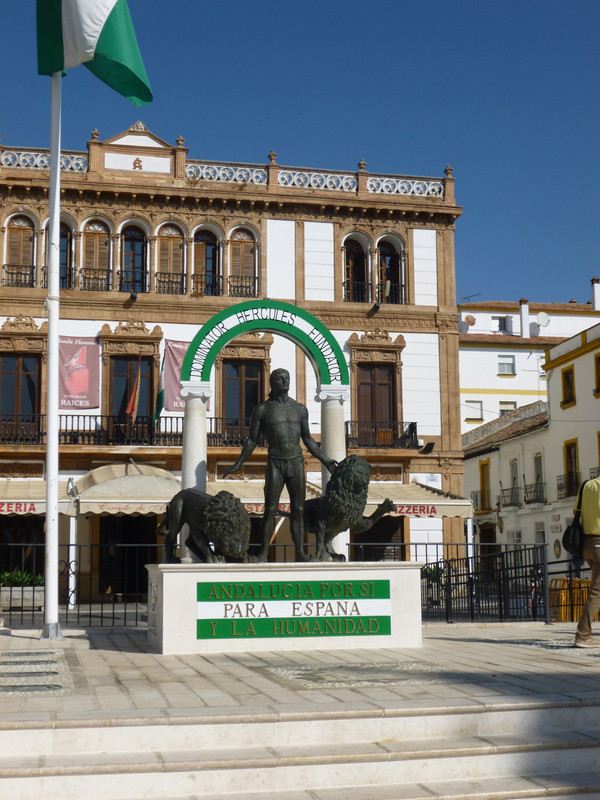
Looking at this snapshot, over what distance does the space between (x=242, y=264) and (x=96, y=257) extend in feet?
13.5

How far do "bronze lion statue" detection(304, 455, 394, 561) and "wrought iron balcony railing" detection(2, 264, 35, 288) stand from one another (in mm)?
17897

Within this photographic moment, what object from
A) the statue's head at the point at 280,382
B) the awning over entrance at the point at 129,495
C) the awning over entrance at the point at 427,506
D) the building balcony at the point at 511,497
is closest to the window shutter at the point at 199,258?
the awning over entrance at the point at 129,495

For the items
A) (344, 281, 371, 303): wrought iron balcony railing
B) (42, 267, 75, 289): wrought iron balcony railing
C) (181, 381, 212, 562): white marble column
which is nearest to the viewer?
(181, 381, 212, 562): white marble column

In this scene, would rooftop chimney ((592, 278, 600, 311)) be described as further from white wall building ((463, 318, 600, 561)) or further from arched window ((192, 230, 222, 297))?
arched window ((192, 230, 222, 297))

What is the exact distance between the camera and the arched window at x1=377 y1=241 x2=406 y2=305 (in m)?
29.0

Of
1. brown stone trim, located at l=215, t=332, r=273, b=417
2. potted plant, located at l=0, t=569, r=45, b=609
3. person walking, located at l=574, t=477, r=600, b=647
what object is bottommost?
potted plant, located at l=0, t=569, r=45, b=609

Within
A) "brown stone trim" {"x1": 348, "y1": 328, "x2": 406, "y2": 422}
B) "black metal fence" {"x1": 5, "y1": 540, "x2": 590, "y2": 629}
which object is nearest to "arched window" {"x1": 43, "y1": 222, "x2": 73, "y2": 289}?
"black metal fence" {"x1": 5, "y1": 540, "x2": 590, "y2": 629}

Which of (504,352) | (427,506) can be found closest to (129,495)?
(427,506)

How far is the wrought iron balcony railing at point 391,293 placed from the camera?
28938 millimetres

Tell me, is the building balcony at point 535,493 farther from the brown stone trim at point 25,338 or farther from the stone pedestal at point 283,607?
the stone pedestal at point 283,607

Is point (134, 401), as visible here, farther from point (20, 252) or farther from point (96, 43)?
point (96, 43)

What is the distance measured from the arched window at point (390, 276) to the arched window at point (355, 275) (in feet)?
1.35

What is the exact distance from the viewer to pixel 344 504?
36.0ft

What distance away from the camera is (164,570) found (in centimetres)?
1015
